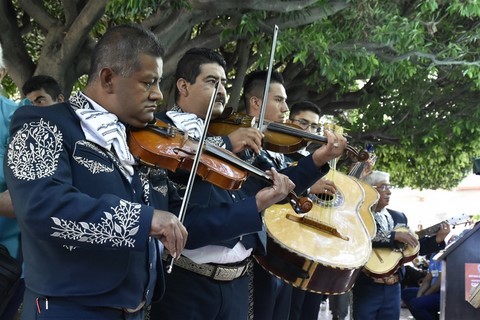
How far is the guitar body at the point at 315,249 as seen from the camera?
4352mm

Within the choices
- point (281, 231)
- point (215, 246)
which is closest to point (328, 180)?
point (281, 231)

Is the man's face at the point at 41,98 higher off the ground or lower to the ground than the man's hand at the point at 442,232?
lower

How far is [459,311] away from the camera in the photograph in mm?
4832

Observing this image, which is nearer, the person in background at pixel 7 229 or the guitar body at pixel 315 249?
the person in background at pixel 7 229

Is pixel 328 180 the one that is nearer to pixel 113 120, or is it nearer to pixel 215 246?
pixel 215 246

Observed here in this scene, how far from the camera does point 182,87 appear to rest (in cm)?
408

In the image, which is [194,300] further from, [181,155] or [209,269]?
[181,155]

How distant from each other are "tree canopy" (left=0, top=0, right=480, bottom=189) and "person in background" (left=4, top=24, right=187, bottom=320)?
3373 mm

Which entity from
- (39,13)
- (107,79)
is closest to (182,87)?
(107,79)

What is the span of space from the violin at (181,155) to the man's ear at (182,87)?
960 mm

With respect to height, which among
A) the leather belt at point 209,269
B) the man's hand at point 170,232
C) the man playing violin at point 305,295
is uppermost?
the man playing violin at point 305,295

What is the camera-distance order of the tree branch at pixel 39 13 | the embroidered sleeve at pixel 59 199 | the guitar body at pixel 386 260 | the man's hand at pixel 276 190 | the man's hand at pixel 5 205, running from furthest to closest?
the tree branch at pixel 39 13 → the guitar body at pixel 386 260 → the man's hand at pixel 5 205 → the man's hand at pixel 276 190 → the embroidered sleeve at pixel 59 199

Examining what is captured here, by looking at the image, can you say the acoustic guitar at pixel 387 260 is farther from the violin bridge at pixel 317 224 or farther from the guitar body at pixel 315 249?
the violin bridge at pixel 317 224

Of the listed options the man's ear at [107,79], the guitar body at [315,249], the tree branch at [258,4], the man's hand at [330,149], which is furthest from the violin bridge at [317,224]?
the tree branch at [258,4]
